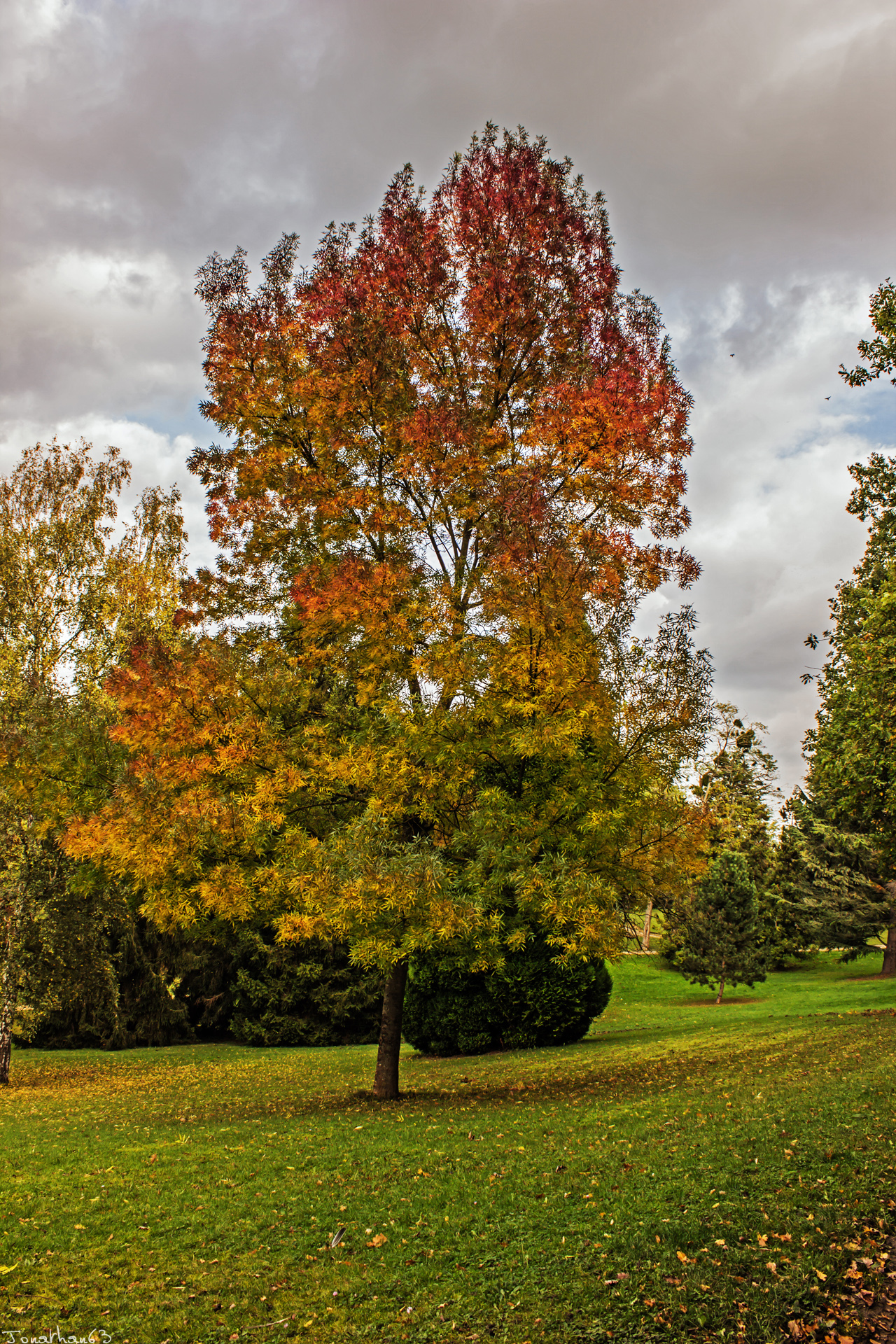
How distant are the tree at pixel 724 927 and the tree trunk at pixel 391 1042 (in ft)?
54.7

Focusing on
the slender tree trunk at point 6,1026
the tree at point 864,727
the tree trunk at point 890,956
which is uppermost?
the tree at point 864,727

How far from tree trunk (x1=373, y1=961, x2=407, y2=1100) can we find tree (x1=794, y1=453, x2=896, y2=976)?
9.85m

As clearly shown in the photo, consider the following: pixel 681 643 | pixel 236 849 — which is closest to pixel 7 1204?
pixel 236 849

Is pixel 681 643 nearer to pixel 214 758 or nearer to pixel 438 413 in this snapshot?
pixel 438 413

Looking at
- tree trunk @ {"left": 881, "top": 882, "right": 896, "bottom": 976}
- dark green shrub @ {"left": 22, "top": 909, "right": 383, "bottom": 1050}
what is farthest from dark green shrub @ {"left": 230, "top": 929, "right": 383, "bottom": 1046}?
tree trunk @ {"left": 881, "top": 882, "right": 896, "bottom": 976}

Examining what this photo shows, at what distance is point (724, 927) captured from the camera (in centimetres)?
2620

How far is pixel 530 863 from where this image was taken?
30.7 ft

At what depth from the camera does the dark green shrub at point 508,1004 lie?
18000mm

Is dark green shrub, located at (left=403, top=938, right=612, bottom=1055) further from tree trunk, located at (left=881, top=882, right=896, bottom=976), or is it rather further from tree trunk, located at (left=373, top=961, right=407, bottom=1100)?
tree trunk, located at (left=881, top=882, right=896, bottom=976)

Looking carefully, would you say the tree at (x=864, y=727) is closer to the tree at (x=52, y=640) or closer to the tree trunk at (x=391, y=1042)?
the tree trunk at (x=391, y=1042)

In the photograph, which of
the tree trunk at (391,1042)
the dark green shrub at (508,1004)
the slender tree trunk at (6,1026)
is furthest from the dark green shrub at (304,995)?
the tree trunk at (391,1042)

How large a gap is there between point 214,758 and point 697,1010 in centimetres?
2203

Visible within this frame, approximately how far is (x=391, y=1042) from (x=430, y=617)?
256 inches

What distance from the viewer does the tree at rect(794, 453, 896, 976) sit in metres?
15.1
